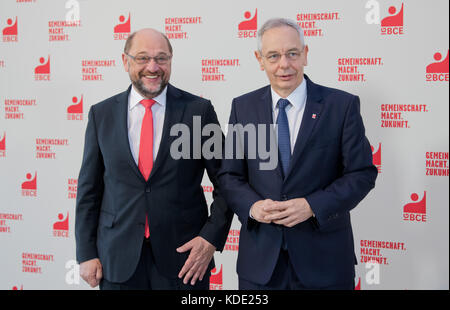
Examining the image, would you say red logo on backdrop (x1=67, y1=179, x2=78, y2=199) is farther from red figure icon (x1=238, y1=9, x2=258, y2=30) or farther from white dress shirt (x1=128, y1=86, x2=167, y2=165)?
red figure icon (x1=238, y1=9, x2=258, y2=30)

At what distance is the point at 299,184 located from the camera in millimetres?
1800

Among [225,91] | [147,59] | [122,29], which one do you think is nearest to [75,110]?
[122,29]

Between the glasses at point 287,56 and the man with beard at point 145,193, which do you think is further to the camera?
the man with beard at point 145,193

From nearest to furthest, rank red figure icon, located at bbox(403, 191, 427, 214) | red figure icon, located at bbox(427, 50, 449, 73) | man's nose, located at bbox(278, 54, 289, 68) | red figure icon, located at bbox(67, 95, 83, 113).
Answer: man's nose, located at bbox(278, 54, 289, 68) < red figure icon, located at bbox(427, 50, 449, 73) < red figure icon, located at bbox(403, 191, 427, 214) < red figure icon, located at bbox(67, 95, 83, 113)

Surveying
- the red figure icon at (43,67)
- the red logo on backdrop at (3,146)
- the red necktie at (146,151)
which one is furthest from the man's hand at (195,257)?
the red logo on backdrop at (3,146)

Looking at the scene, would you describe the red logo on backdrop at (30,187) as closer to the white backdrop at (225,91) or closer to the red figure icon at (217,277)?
the white backdrop at (225,91)

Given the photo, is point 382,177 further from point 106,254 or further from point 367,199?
point 106,254

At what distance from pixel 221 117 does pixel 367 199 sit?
3.68 feet

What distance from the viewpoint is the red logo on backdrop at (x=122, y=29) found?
3.24 m

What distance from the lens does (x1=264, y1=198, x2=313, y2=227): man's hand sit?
5.68 ft

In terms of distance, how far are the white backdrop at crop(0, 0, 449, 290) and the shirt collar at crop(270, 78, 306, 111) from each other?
1.01 metres

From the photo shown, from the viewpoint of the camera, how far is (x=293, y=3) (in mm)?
2883

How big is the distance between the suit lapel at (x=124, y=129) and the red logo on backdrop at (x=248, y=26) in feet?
3.84

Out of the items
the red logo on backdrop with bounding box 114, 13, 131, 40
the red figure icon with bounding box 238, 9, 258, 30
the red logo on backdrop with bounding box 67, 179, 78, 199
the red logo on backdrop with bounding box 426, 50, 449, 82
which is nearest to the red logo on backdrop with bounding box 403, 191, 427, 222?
the red logo on backdrop with bounding box 426, 50, 449, 82
